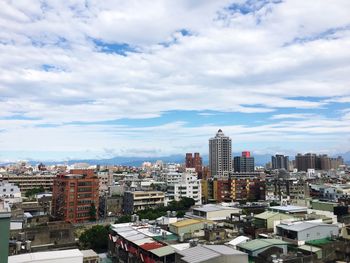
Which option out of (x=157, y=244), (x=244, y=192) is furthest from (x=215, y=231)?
(x=244, y=192)

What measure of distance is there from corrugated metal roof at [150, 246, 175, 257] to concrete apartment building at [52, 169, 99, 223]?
37.5 meters

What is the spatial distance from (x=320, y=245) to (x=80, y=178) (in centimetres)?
4634

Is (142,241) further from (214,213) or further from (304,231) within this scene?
(214,213)

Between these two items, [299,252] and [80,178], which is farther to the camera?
[80,178]

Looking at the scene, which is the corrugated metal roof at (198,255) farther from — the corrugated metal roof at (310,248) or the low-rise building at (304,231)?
the low-rise building at (304,231)

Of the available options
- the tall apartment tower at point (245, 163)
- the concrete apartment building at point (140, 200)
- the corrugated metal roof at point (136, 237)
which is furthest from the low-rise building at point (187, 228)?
the tall apartment tower at point (245, 163)

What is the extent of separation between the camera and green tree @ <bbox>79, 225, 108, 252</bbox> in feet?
140

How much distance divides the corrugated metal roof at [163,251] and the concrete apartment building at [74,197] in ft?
123

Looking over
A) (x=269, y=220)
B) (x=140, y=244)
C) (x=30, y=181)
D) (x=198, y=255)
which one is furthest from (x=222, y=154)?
(x=198, y=255)

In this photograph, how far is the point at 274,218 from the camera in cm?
3638

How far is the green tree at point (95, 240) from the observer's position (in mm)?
42531

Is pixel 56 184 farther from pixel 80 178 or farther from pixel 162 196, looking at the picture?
pixel 162 196

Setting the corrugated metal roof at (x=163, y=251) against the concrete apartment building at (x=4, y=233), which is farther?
the corrugated metal roof at (x=163, y=251)

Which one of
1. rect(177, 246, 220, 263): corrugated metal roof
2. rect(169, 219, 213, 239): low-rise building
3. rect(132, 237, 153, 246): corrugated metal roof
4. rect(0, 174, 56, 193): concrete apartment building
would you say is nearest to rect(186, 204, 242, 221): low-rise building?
rect(169, 219, 213, 239): low-rise building
